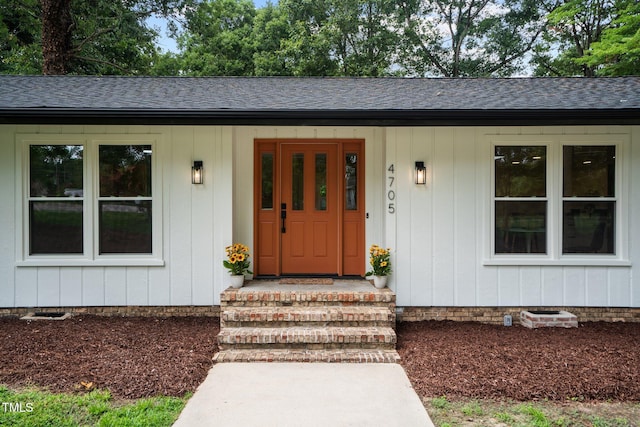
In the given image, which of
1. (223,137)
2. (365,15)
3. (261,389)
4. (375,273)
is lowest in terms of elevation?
(261,389)

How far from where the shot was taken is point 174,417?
3053 mm

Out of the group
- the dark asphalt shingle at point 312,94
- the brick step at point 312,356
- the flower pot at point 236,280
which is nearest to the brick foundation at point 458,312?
the flower pot at point 236,280

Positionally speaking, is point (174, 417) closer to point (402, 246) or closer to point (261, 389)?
point (261, 389)

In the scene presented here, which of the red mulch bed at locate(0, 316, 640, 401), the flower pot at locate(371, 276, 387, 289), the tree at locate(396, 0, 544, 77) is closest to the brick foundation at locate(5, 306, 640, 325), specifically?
the red mulch bed at locate(0, 316, 640, 401)

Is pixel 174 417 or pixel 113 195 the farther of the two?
pixel 113 195

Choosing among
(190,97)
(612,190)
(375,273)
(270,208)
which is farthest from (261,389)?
(612,190)

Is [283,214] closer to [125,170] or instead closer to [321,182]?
[321,182]

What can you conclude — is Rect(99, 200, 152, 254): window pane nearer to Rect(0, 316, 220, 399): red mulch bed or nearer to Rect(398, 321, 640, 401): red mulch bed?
Rect(0, 316, 220, 399): red mulch bed

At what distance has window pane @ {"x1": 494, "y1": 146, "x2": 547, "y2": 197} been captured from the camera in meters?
5.50

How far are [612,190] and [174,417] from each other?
5.80m

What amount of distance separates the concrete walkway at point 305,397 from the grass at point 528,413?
0.61ft

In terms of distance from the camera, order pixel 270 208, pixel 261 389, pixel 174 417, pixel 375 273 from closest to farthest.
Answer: pixel 174 417 < pixel 261 389 < pixel 375 273 < pixel 270 208

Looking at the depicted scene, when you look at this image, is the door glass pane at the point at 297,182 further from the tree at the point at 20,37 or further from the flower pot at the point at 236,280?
the tree at the point at 20,37

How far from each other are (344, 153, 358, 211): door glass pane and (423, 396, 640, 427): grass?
3.31 metres
